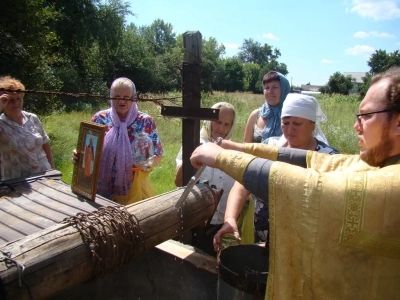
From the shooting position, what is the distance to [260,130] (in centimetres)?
379

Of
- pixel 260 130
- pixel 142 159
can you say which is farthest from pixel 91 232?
pixel 260 130

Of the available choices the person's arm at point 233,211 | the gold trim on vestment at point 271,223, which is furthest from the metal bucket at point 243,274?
the person's arm at point 233,211

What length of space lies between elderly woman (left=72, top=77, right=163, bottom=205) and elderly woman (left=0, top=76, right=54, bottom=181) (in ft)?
2.33

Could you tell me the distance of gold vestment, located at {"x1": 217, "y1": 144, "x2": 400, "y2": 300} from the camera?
49.0 inches

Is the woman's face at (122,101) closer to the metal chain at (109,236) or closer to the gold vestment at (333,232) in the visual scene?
the metal chain at (109,236)

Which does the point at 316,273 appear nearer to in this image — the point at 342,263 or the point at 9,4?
the point at 342,263

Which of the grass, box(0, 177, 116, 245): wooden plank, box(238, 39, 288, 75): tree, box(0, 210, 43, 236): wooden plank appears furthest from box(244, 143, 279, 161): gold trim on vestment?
box(238, 39, 288, 75): tree

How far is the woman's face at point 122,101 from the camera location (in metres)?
3.23

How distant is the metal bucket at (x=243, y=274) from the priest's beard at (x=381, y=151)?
0.64m

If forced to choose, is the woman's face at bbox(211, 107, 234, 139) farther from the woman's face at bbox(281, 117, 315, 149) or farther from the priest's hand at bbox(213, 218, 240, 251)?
the priest's hand at bbox(213, 218, 240, 251)

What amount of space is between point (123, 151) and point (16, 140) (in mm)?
1078

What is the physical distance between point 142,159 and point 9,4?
6.82 metres

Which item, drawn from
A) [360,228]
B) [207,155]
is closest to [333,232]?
[360,228]

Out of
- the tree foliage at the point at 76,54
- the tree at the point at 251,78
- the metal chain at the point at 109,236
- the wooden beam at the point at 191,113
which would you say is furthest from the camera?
the tree at the point at 251,78
